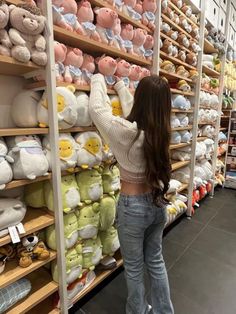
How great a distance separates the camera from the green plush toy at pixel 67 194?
4.08 feet

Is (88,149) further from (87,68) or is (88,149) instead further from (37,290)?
(37,290)

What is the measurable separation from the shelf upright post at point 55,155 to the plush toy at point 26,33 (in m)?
0.05

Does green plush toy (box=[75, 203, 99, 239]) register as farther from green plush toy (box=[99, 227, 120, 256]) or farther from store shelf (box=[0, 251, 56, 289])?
store shelf (box=[0, 251, 56, 289])

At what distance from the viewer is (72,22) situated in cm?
121

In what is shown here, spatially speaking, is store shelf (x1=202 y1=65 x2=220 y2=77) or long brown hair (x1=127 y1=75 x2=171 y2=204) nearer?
long brown hair (x1=127 y1=75 x2=171 y2=204)

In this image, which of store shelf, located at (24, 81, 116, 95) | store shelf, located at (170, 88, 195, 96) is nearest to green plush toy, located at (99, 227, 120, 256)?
store shelf, located at (24, 81, 116, 95)

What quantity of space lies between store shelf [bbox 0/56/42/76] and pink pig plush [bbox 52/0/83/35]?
280 millimetres

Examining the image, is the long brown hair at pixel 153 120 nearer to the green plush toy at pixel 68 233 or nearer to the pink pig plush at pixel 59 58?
the pink pig plush at pixel 59 58

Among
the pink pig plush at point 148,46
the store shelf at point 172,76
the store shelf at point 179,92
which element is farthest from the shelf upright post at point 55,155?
the store shelf at point 179,92

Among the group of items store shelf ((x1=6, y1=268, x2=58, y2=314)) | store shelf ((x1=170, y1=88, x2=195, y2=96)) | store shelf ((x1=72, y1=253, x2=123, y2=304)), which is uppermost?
store shelf ((x1=170, y1=88, x2=195, y2=96))

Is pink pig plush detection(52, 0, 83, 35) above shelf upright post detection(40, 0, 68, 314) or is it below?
above

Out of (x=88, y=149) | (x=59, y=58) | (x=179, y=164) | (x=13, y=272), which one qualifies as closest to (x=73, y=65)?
(x=59, y=58)

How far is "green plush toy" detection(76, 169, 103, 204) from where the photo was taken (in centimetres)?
140

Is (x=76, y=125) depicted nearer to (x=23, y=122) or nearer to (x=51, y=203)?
(x=23, y=122)
